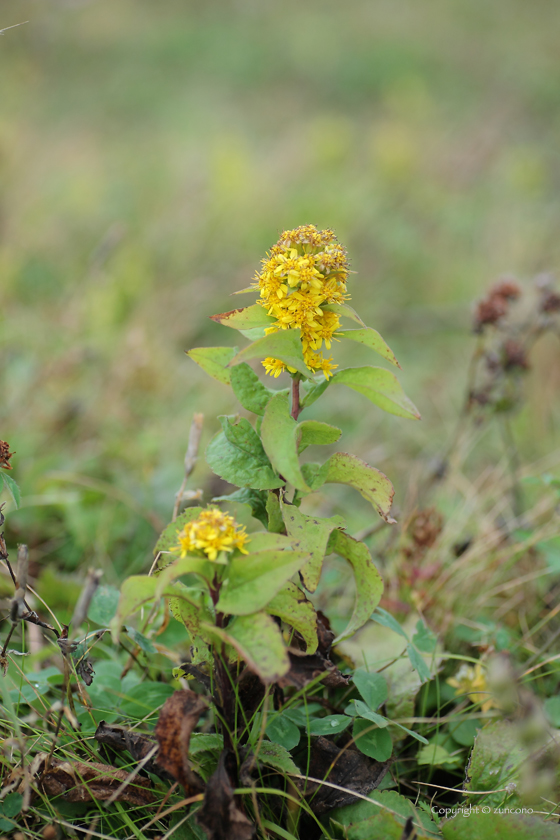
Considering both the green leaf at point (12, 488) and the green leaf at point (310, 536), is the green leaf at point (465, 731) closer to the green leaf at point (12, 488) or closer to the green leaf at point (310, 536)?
the green leaf at point (310, 536)

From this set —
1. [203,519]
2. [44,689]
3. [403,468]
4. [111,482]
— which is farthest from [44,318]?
[203,519]

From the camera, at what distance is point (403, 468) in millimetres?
2590

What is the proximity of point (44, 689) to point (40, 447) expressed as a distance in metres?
1.31

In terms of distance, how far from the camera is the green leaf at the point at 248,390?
3.19 ft

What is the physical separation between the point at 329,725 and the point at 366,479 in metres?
0.48

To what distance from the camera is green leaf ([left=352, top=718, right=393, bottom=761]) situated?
3.29 ft

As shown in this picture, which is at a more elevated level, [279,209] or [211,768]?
[279,209]

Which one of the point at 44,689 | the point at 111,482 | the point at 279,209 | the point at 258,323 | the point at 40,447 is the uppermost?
the point at 279,209

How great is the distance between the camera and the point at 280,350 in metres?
0.86

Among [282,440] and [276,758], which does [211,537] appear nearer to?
[282,440]

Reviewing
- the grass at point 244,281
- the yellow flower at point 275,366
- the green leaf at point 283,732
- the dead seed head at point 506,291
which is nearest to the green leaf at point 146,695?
the grass at point 244,281

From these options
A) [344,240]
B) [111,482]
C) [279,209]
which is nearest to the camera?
[111,482]

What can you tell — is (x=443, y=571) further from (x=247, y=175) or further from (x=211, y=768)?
(x=247, y=175)

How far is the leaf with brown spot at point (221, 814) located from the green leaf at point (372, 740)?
0.26 metres
